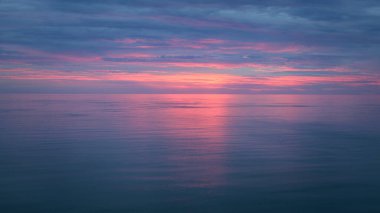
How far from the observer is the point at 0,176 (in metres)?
12.9

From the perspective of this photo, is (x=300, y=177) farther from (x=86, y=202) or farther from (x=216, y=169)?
(x=86, y=202)

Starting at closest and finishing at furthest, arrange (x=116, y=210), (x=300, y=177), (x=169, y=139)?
(x=116, y=210) → (x=300, y=177) → (x=169, y=139)

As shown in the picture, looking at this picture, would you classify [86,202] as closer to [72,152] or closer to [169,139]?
[72,152]

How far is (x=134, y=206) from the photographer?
10.1 metres

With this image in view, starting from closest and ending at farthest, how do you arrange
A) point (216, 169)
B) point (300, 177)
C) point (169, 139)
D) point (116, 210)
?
point (116, 210) → point (300, 177) → point (216, 169) → point (169, 139)

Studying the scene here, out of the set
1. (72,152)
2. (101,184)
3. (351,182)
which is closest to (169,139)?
(72,152)

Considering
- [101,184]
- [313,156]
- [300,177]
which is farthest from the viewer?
[313,156]

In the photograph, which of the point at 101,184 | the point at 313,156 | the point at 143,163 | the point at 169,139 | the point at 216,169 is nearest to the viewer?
the point at 101,184

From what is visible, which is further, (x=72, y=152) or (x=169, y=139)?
(x=169, y=139)

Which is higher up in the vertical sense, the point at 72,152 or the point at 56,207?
the point at 72,152

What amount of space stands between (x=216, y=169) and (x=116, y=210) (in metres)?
5.54

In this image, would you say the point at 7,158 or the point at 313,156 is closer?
the point at 7,158

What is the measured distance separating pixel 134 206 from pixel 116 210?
535 millimetres

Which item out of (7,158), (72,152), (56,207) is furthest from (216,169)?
(7,158)
